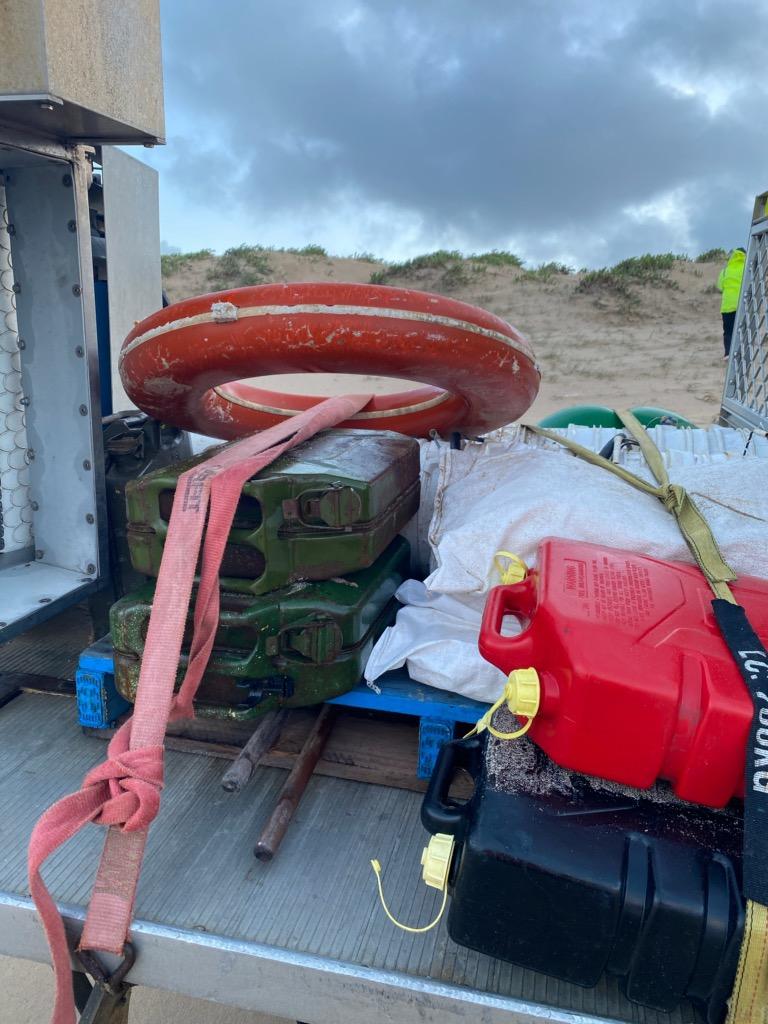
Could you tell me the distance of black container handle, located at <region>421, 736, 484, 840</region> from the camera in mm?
1192

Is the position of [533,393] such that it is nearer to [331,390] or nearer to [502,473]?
[502,473]

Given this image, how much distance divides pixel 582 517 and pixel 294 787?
940mm

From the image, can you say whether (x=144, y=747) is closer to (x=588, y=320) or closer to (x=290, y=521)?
(x=290, y=521)

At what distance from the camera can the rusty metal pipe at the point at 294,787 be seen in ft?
4.48

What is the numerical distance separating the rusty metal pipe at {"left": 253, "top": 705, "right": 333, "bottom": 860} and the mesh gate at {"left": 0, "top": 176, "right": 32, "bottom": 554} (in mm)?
1143

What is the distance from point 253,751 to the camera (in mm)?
1545

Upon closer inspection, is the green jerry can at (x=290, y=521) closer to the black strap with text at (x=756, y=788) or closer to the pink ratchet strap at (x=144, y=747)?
the pink ratchet strap at (x=144, y=747)

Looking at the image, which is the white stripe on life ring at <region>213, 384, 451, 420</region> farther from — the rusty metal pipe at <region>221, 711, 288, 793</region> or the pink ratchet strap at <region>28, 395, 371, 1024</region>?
the rusty metal pipe at <region>221, 711, 288, 793</region>

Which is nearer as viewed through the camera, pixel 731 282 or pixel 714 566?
pixel 714 566

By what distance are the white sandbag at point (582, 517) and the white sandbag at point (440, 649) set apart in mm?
60

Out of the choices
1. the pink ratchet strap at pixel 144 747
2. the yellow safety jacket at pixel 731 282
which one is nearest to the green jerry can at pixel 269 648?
the pink ratchet strap at pixel 144 747

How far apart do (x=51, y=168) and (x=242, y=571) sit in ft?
4.25

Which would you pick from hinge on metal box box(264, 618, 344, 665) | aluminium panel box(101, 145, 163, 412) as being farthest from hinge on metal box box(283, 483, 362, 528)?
aluminium panel box(101, 145, 163, 412)

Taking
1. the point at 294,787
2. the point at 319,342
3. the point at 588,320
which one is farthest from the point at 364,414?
the point at 588,320
